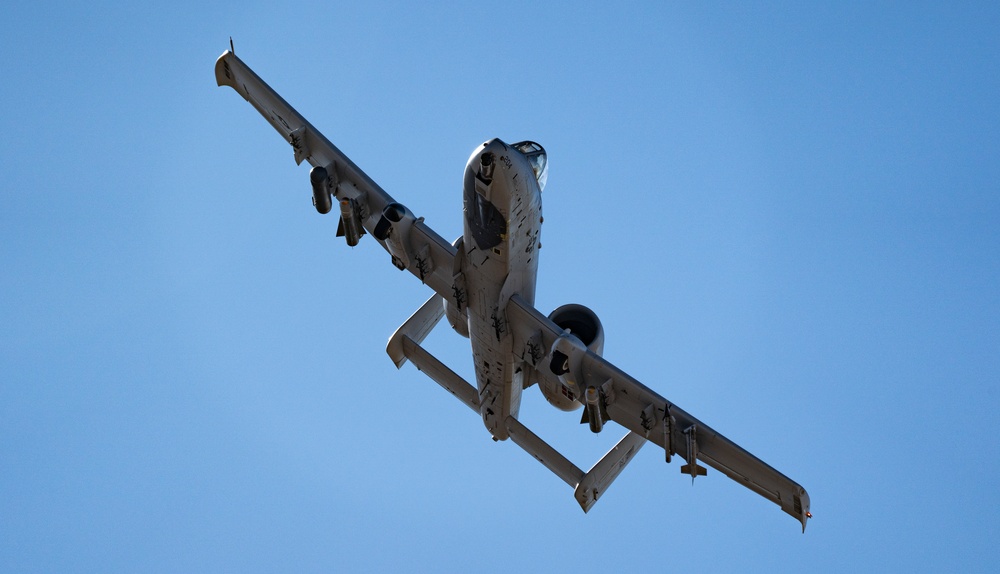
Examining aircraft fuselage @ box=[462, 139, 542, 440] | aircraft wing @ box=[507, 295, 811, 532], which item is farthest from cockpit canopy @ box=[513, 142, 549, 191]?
aircraft wing @ box=[507, 295, 811, 532]

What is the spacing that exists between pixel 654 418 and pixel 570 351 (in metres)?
3.46

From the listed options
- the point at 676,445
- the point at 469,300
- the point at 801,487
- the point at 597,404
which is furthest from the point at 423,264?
the point at 801,487

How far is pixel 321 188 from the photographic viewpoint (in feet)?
114

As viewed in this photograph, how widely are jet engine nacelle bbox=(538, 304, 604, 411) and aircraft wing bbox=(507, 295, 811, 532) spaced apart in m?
0.34

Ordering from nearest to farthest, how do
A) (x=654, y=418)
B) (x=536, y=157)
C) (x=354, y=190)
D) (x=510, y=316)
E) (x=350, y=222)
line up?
(x=536, y=157) < (x=654, y=418) < (x=510, y=316) < (x=350, y=222) < (x=354, y=190)

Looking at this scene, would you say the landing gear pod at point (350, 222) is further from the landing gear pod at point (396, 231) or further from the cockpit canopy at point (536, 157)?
the cockpit canopy at point (536, 157)

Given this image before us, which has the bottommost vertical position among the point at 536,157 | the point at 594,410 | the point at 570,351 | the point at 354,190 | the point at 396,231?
the point at 594,410

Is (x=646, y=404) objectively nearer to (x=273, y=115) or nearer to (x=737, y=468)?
(x=737, y=468)

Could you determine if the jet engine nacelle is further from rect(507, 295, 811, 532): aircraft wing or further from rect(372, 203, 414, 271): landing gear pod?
rect(372, 203, 414, 271): landing gear pod

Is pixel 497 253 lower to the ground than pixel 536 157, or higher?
lower

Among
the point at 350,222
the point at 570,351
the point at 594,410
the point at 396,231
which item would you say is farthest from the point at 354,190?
the point at 594,410

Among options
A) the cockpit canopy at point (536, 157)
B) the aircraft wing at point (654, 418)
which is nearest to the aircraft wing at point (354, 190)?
the aircraft wing at point (654, 418)

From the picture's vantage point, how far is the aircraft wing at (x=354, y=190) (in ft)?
113

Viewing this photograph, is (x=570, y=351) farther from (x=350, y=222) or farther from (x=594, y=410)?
(x=350, y=222)
